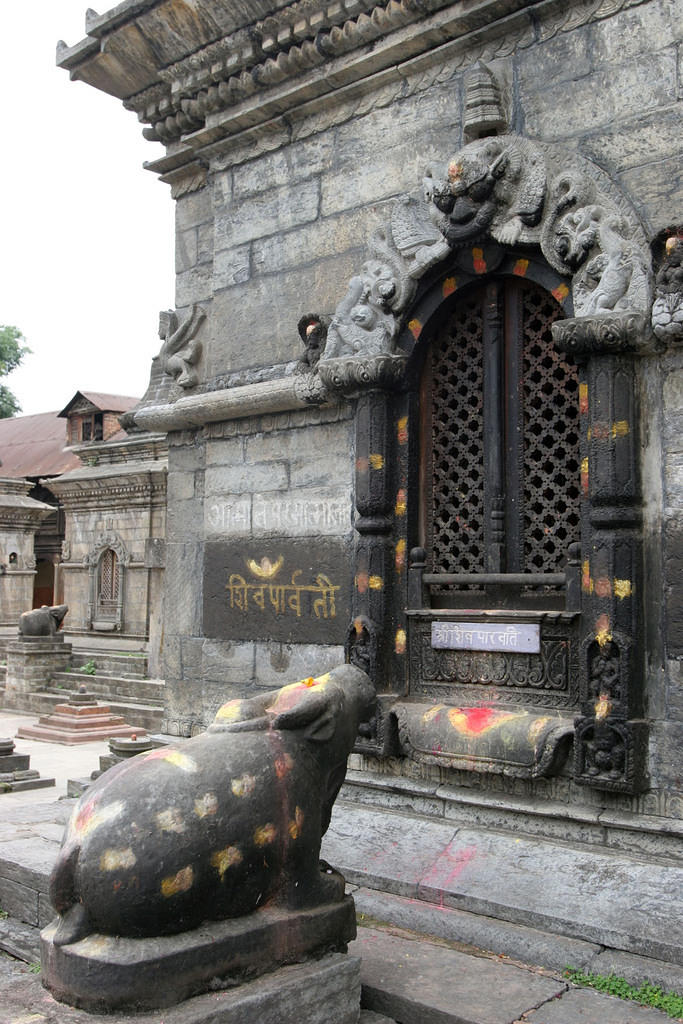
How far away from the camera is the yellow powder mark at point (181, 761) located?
321 centimetres

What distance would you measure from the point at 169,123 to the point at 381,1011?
5.75 metres

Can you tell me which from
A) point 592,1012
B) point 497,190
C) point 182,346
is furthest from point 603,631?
point 182,346

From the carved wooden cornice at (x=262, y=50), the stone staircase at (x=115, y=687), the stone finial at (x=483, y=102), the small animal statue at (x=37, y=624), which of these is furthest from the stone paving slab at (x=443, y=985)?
the small animal statue at (x=37, y=624)

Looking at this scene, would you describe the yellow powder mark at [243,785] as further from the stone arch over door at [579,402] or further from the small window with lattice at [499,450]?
the small window with lattice at [499,450]

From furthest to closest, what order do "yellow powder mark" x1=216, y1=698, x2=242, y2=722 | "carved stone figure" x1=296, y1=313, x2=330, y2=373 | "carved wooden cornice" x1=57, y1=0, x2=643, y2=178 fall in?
"carved stone figure" x1=296, y1=313, x2=330, y2=373
"carved wooden cornice" x1=57, y1=0, x2=643, y2=178
"yellow powder mark" x1=216, y1=698, x2=242, y2=722

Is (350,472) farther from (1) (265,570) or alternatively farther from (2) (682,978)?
(2) (682,978)

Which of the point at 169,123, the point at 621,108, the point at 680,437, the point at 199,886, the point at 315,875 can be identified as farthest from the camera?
the point at 169,123

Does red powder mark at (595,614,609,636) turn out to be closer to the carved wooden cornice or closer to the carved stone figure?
the carved stone figure

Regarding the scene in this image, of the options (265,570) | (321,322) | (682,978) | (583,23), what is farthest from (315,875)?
(583,23)

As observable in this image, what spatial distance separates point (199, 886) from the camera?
303 centimetres

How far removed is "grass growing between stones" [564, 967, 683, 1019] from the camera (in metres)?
3.42

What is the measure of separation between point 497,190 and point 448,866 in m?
3.26

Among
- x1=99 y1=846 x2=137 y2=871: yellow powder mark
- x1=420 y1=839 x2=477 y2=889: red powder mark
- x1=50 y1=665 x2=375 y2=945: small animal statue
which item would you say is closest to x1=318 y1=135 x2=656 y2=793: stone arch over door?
x1=420 y1=839 x2=477 y2=889: red powder mark

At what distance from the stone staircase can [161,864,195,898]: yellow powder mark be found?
977 centimetres
